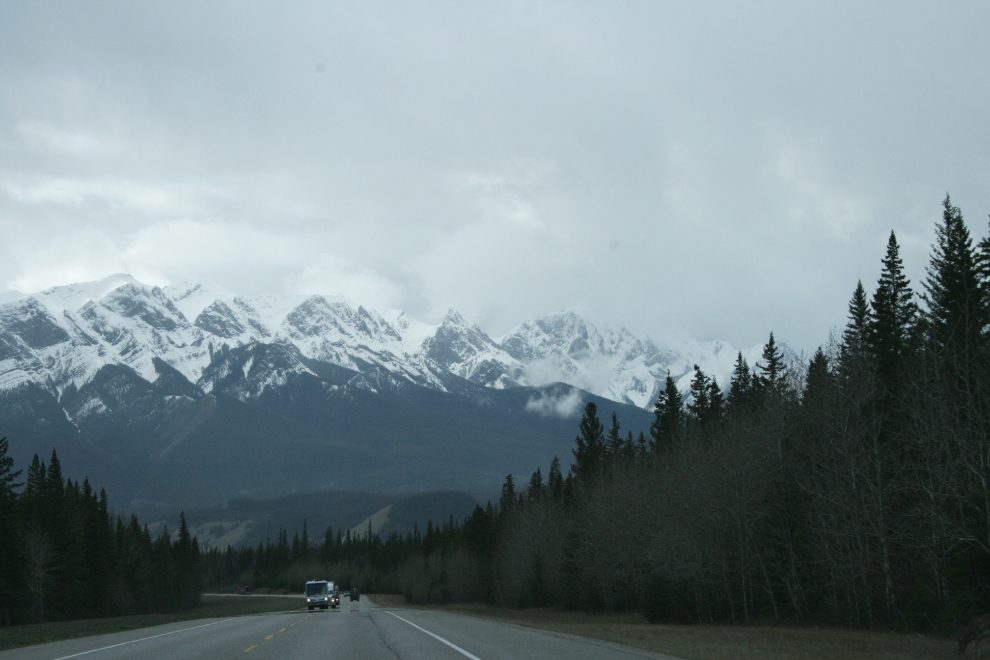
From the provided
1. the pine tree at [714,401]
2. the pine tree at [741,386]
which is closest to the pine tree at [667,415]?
the pine tree at [714,401]

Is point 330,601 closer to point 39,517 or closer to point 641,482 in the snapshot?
point 39,517

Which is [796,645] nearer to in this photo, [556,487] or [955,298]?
[955,298]

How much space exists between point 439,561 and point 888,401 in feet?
324

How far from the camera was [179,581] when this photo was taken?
145125mm

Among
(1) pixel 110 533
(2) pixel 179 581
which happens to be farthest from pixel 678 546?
(2) pixel 179 581

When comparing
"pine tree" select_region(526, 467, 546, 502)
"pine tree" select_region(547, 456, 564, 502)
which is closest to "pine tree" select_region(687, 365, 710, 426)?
"pine tree" select_region(547, 456, 564, 502)

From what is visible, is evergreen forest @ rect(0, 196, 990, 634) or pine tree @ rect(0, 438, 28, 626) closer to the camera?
evergreen forest @ rect(0, 196, 990, 634)

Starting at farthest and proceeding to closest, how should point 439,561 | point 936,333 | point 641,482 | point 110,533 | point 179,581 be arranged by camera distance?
point 179,581 → point 439,561 → point 110,533 → point 641,482 → point 936,333

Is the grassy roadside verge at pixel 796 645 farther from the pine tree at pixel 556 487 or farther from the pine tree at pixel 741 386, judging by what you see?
the pine tree at pixel 556 487

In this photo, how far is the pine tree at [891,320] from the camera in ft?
146

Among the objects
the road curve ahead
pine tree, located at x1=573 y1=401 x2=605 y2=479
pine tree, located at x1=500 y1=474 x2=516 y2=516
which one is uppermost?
pine tree, located at x1=573 y1=401 x2=605 y2=479

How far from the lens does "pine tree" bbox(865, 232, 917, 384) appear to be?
146 feet

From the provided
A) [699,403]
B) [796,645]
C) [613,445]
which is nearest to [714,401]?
[699,403]

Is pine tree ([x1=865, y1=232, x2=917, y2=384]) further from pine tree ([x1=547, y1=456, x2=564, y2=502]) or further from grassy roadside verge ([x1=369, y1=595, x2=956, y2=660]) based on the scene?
pine tree ([x1=547, y1=456, x2=564, y2=502])
